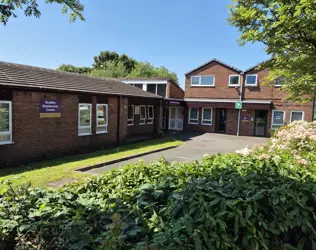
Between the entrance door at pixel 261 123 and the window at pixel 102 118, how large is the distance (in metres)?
14.0

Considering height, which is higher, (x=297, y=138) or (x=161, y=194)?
(x=297, y=138)

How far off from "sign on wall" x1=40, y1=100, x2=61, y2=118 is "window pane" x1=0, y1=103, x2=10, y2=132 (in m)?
1.33

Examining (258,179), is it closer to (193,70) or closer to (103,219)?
(103,219)

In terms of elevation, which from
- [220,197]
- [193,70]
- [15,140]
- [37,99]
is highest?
[193,70]

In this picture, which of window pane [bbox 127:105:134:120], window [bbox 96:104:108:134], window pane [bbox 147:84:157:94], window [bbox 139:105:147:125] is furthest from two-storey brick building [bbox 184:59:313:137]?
window [bbox 96:104:108:134]

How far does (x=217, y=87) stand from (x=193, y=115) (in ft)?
11.5

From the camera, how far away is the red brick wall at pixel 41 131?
9.49m

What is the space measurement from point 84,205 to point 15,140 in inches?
312

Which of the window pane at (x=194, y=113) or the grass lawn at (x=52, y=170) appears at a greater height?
the window pane at (x=194, y=113)

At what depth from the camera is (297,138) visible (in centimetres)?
605

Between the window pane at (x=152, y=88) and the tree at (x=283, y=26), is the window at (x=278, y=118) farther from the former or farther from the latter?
the tree at (x=283, y=26)

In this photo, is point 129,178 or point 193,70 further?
point 193,70

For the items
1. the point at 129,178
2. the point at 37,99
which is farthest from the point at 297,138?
the point at 37,99

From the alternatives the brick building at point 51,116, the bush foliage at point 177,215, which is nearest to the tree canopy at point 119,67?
the brick building at point 51,116
